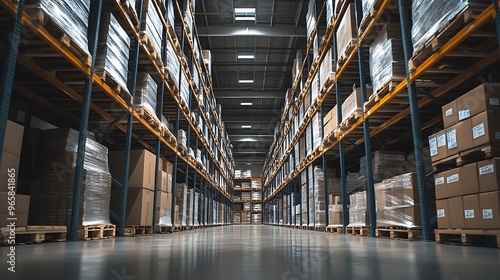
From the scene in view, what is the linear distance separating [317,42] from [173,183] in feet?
→ 17.8

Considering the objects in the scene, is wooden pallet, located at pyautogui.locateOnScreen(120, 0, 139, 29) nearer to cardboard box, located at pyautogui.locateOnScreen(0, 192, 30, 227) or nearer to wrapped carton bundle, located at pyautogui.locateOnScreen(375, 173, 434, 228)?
cardboard box, located at pyautogui.locateOnScreen(0, 192, 30, 227)

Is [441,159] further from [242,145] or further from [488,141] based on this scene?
[242,145]

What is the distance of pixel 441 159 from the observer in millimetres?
4070

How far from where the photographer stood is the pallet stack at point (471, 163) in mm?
3281

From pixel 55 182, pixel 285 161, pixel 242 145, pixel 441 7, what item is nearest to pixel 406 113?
pixel 441 7

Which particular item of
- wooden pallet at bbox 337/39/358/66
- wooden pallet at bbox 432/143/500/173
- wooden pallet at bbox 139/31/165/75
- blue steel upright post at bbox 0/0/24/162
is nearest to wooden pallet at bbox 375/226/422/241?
wooden pallet at bbox 432/143/500/173

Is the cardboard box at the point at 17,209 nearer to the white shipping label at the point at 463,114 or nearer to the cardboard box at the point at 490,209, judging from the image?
the cardboard box at the point at 490,209

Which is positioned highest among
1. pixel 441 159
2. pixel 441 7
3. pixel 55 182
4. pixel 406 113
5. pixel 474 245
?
pixel 441 7

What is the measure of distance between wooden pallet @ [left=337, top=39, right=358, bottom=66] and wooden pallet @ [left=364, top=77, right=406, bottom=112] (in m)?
1.23

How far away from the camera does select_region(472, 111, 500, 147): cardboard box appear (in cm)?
330

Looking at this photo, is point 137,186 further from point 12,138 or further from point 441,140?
point 441,140

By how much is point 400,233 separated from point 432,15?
3.13 meters

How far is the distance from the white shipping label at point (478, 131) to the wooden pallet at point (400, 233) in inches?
67.3

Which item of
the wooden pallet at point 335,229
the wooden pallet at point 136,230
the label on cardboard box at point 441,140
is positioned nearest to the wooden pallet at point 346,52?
the label on cardboard box at point 441,140
